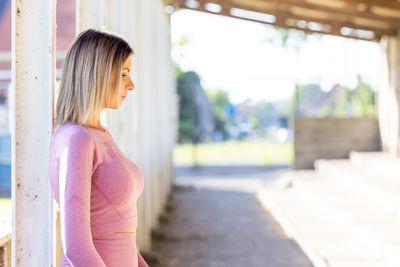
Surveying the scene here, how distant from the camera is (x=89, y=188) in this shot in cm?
129

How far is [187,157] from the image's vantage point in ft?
59.3

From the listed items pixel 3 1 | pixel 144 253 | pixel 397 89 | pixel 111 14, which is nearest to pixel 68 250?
pixel 111 14

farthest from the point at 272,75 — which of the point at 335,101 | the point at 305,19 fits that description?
the point at 305,19

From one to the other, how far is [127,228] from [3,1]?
15.3 metres

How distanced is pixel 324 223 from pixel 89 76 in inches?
174

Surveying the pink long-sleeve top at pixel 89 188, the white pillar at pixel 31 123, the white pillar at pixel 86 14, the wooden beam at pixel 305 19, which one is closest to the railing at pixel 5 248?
the white pillar at pixel 31 123

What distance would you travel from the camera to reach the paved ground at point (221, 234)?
4.61 m

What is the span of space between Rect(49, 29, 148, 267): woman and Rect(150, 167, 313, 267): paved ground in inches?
124

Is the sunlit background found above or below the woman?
above

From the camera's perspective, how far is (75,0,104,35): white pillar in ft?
8.30

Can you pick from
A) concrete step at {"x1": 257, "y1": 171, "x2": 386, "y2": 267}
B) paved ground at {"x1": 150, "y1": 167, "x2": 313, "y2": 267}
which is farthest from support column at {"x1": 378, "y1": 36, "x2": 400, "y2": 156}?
paved ground at {"x1": 150, "y1": 167, "x2": 313, "y2": 267}

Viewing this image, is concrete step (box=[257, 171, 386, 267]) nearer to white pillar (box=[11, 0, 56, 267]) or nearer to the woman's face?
white pillar (box=[11, 0, 56, 267])

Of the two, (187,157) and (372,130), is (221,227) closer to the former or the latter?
(372,130)

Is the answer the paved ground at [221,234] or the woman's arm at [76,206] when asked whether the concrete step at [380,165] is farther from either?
the woman's arm at [76,206]
